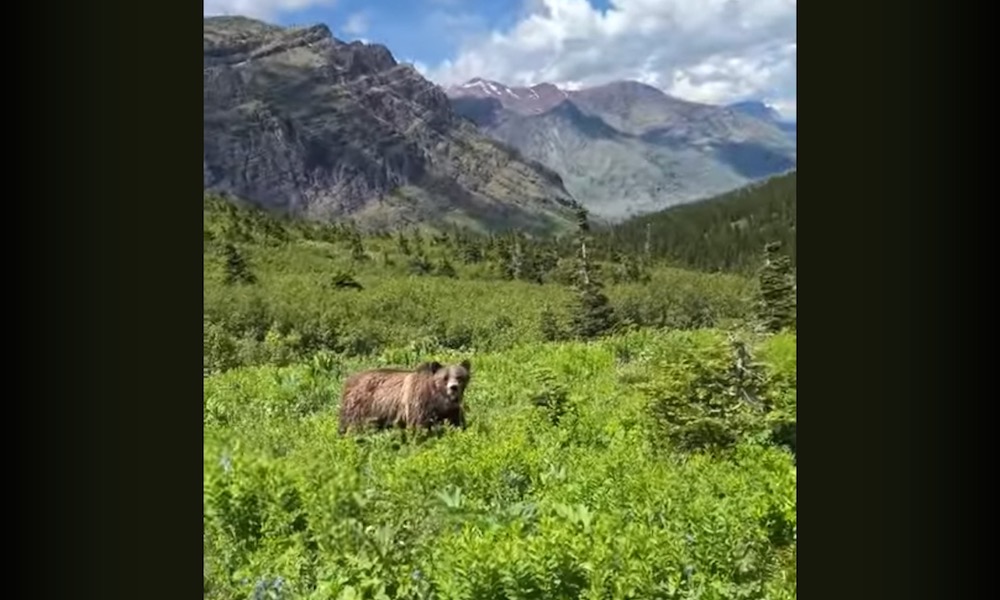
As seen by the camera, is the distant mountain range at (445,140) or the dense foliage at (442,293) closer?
the distant mountain range at (445,140)

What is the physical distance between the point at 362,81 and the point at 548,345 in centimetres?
152

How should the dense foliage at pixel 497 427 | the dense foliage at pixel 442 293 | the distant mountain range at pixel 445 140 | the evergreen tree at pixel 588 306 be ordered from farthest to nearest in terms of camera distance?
the evergreen tree at pixel 588 306 → the dense foliage at pixel 442 293 → the distant mountain range at pixel 445 140 → the dense foliage at pixel 497 427

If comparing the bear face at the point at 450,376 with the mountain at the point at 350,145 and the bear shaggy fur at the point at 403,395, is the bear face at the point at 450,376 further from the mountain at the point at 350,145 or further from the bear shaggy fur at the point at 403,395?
the mountain at the point at 350,145

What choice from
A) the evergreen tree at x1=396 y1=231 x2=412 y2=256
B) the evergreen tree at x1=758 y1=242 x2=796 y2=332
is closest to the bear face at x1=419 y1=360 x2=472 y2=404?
the evergreen tree at x1=396 y1=231 x2=412 y2=256

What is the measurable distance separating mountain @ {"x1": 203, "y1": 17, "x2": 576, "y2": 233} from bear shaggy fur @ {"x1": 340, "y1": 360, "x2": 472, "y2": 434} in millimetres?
736

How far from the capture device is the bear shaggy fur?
538 cm

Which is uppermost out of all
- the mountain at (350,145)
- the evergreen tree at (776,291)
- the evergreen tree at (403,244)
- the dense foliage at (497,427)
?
the mountain at (350,145)

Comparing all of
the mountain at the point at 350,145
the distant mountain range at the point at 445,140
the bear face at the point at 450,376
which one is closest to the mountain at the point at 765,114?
the distant mountain range at the point at 445,140

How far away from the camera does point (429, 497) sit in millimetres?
5148

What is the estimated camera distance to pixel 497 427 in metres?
5.70

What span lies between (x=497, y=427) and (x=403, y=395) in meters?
0.51
